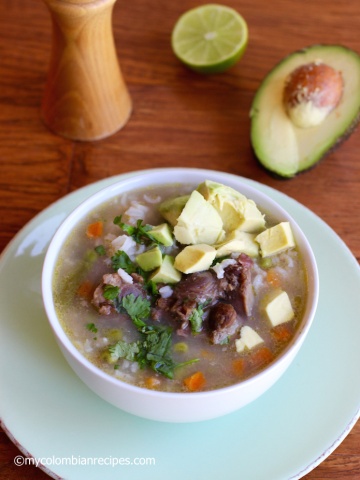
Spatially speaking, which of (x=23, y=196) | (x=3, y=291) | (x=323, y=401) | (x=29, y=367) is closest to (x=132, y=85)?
(x=23, y=196)

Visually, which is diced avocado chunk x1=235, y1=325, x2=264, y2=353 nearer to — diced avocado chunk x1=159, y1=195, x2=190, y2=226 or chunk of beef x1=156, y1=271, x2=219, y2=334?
chunk of beef x1=156, y1=271, x2=219, y2=334

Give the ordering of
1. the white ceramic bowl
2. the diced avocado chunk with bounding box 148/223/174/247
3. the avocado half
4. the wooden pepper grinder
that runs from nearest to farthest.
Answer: the white ceramic bowl < the diced avocado chunk with bounding box 148/223/174/247 < the wooden pepper grinder < the avocado half

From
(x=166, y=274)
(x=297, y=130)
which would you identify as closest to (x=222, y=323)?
(x=166, y=274)

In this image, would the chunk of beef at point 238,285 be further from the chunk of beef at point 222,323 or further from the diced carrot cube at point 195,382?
the diced carrot cube at point 195,382

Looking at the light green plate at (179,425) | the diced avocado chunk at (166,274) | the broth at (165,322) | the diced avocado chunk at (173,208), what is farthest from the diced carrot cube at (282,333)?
the diced avocado chunk at (173,208)

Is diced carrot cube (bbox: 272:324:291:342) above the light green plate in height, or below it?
above

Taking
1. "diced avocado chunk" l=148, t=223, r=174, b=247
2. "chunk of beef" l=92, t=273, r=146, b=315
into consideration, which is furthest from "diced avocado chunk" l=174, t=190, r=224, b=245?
"chunk of beef" l=92, t=273, r=146, b=315
